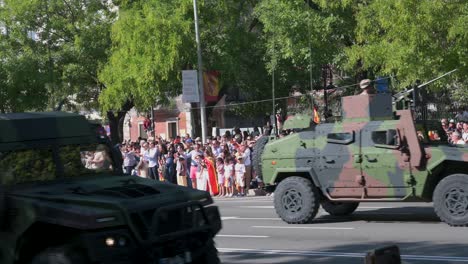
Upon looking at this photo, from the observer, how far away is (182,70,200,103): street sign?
2830cm

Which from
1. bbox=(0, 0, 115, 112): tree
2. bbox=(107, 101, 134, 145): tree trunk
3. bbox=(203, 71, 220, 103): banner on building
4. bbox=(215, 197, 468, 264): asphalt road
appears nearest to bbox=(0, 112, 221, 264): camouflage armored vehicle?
bbox=(215, 197, 468, 264): asphalt road

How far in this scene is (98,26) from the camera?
36344 mm

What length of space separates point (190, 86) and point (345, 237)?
16011 millimetres

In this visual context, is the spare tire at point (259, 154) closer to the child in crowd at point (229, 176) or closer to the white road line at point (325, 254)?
the white road line at point (325, 254)

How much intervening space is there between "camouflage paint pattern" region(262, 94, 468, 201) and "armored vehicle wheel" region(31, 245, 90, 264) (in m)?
7.90

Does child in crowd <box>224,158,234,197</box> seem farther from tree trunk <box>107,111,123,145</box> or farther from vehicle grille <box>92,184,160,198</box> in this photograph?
tree trunk <box>107,111,123,145</box>

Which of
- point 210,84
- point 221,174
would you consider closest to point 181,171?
point 221,174

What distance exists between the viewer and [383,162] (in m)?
14.6

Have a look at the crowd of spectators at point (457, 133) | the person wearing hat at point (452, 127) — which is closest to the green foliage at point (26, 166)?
the crowd of spectators at point (457, 133)

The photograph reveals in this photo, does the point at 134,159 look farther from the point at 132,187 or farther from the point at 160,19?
the point at 132,187

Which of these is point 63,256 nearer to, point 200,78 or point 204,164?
point 204,164

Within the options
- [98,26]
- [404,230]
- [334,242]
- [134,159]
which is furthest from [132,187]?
[98,26]

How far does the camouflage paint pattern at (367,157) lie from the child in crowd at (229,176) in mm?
7536

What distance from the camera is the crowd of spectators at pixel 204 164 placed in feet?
77.0
